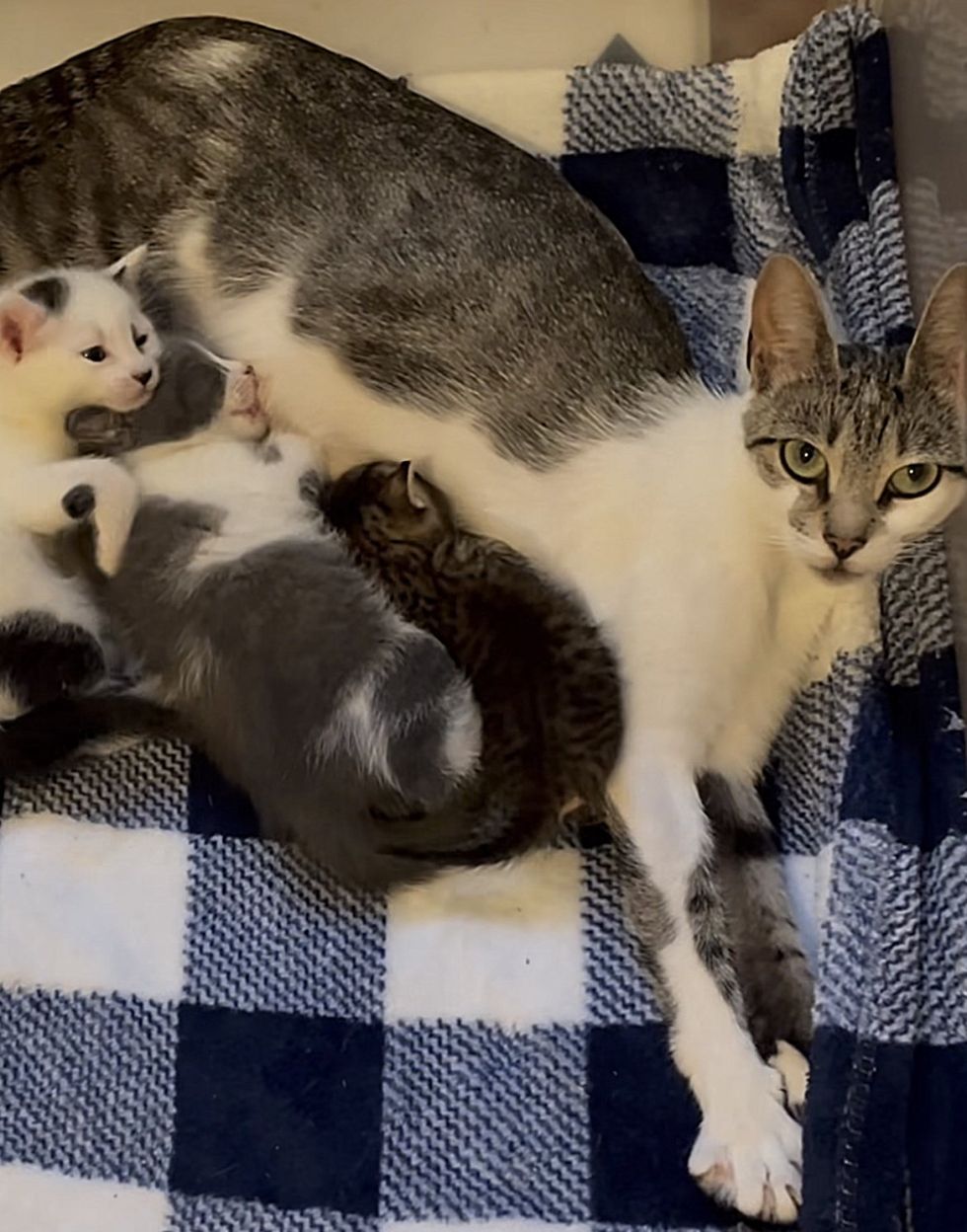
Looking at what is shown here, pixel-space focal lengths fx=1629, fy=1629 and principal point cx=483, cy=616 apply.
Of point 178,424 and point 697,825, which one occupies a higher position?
point 178,424

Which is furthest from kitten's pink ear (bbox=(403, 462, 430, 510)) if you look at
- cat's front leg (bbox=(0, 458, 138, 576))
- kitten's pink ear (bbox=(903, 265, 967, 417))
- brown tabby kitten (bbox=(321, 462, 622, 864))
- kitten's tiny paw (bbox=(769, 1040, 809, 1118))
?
kitten's tiny paw (bbox=(769, 1040, 809, 1118))

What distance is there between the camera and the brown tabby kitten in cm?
145

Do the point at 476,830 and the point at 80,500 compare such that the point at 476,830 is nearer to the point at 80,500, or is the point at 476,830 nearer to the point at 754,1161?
the point at 754,1161

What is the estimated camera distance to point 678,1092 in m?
1.42

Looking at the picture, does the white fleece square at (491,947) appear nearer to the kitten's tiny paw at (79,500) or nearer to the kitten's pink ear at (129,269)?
the kitten's tiny paw at (79,500)

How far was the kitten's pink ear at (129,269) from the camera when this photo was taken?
1651 millimetres

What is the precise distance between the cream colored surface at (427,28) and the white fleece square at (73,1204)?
4.58ft

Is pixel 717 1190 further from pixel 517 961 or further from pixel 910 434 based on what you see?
pixel 910 434

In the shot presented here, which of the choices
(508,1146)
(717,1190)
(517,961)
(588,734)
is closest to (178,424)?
(588,734)

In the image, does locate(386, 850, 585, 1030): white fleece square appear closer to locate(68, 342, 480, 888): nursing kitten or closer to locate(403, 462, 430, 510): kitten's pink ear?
locate(68, 342, 480, 888): nursing kitten

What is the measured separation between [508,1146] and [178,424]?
750 millimetres

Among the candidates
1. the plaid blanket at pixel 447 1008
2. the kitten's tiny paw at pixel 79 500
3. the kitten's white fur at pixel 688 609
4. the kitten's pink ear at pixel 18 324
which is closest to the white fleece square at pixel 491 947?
the plaid blanket at pixel 447 1008

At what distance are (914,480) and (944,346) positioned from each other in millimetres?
113

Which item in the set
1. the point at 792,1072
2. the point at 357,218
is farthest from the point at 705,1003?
the point at 357,218
